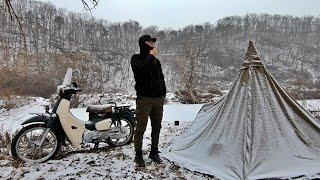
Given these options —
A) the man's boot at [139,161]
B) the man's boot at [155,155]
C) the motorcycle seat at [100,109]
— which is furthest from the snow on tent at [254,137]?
the motorcycle seat at [100,109]

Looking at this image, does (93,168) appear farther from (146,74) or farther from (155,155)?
(146,74)

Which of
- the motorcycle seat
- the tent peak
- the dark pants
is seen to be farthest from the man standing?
the motorcycle seat

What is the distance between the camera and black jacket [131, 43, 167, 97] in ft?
14.8

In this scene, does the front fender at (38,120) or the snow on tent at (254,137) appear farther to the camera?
the front fender at (38,120)

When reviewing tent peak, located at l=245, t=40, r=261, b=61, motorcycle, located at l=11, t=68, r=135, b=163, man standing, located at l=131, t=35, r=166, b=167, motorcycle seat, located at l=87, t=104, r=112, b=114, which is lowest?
motorcycle, located at l=11, t=68, r=135, b=163

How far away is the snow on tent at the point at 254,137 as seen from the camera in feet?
14.3

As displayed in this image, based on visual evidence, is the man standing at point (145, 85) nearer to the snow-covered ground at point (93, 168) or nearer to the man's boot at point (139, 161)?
the man's boot at point (139, 161)

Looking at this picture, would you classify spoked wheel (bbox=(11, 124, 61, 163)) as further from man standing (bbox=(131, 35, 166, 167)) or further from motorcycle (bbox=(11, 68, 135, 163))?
man standing (bbox=(131, 35, 166, 167))

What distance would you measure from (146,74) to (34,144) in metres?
1.72

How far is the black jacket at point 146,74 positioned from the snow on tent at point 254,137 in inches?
38.5

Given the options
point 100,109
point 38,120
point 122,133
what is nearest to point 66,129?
point 38,120

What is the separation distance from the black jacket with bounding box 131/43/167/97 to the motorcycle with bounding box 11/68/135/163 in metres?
1.22

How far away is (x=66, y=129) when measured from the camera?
17.0ft

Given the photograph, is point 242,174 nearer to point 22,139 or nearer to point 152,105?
point 152,105
